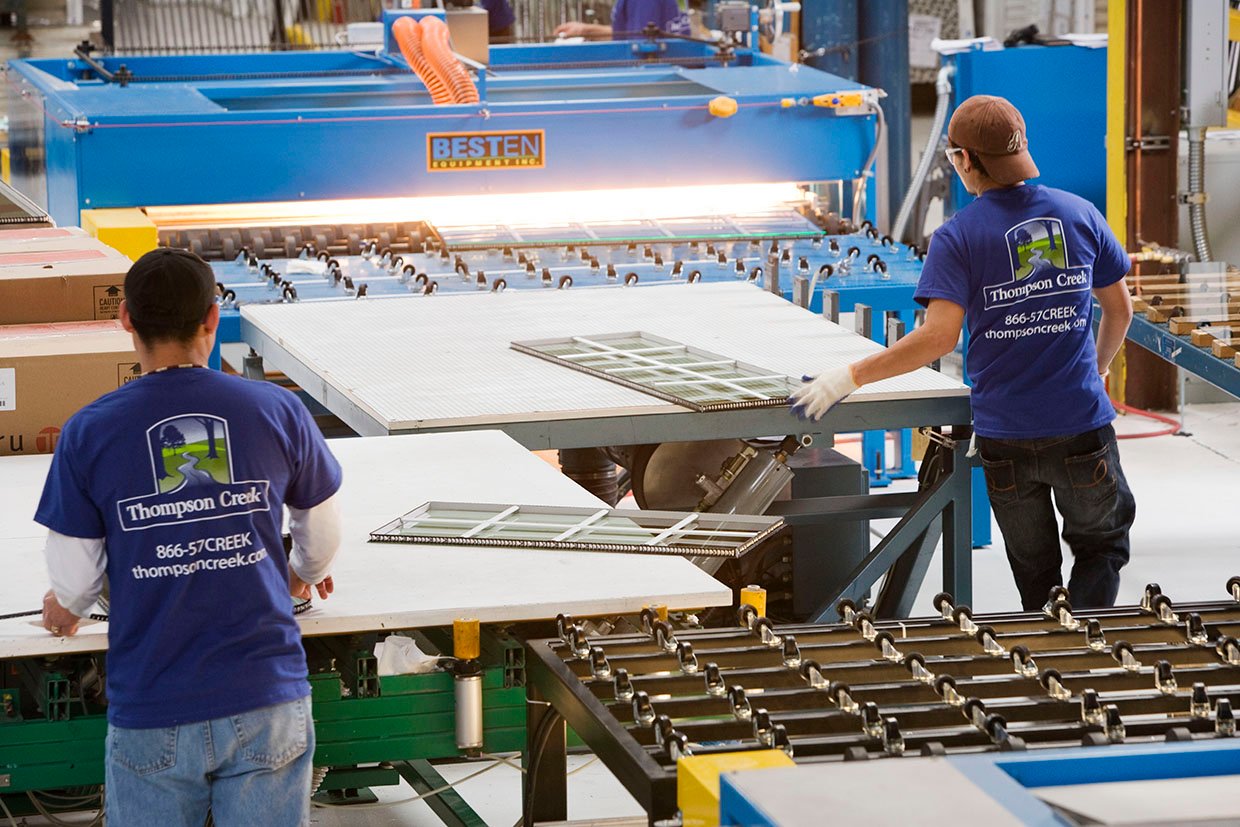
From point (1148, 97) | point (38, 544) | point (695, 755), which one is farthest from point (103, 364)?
point (1148, 97)

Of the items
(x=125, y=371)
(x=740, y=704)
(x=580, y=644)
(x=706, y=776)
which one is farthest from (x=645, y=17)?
(x=706, y=776)

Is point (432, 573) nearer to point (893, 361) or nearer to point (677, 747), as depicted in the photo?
point (677, 747)

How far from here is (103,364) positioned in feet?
13.8

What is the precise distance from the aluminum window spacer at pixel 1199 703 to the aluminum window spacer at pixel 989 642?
0.39 meters

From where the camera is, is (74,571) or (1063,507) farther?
(1063,507)

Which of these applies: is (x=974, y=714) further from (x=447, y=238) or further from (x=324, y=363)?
(x=447, y=238)

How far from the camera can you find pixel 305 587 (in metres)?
3.03

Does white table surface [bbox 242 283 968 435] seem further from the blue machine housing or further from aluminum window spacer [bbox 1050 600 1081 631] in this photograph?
aluminum window spacer [bbox 1050 600 1081 631]

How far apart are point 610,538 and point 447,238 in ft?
12.4

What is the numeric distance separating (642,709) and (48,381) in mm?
2111

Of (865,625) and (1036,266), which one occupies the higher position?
(1036,266)

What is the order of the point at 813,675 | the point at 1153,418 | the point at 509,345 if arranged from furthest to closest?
1. the point at 1153,418
2. the point at 509,345
3. the point at 813,675

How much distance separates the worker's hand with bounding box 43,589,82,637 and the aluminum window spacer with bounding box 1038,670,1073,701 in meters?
1.42

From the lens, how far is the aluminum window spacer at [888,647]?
9.47 ft
